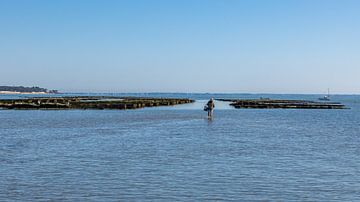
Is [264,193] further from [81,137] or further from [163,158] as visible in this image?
[81,137]

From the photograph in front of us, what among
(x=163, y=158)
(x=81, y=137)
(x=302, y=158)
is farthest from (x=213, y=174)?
(x=81, y=137)

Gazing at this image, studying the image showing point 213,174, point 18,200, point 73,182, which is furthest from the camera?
point 213,174

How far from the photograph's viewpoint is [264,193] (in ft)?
49.8

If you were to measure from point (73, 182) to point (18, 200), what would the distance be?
2.72 m

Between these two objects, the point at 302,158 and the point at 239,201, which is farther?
the point at 302,158

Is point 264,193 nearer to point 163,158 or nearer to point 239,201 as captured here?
point 239,201

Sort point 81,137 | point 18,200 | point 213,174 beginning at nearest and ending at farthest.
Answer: point 18,200, point 213,174, point 81,137

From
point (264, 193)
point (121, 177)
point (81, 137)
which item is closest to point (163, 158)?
point (121, 177)

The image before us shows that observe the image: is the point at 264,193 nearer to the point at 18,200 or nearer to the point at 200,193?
the point at 200,193

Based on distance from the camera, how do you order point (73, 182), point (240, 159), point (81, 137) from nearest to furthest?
point (73, 182), point (240, 159), point (81, 137)

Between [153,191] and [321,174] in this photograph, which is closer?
[153,191]

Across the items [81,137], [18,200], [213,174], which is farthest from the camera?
[81,137]

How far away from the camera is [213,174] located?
18.3 metres

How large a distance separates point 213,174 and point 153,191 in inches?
141
